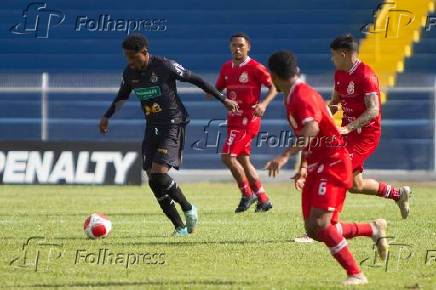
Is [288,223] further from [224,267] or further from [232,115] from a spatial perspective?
[224,267]

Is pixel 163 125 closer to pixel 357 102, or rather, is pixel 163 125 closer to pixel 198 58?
pixel 357 102

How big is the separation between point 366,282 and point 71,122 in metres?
15.3

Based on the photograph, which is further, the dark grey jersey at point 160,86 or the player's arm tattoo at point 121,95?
the player's arm tattoo at point 121,95

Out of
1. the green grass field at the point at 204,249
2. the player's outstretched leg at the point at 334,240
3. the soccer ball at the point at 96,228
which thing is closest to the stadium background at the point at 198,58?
the green grass field at the point at 204,249

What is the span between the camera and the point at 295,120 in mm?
8414

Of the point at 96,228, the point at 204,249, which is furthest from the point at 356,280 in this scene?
the point at 96,228

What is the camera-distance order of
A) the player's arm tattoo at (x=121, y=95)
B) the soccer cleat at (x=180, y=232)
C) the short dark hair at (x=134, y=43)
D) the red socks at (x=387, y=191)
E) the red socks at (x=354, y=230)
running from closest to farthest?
the red socks at (x=354, y=230) → the short dark hair at (x=134, y=43) → the soccer cleat at (x=180, y=232) → the player's arm tattoo at (x=121, y=95) → the red socks at (x=387, y=191)

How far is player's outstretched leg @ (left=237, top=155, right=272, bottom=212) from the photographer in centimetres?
1530

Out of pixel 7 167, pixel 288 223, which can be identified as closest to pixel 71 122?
pixel 7 167

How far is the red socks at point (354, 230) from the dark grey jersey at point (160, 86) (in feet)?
11.5

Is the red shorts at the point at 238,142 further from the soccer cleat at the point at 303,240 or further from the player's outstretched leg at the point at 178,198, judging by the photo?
the soccer cleat at the point at 303,240

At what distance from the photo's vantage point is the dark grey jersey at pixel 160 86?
1202 cm

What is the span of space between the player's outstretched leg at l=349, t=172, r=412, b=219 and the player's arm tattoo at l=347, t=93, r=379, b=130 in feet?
3.27

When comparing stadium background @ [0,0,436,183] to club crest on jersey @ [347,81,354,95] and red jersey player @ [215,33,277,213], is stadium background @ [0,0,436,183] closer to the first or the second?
red jersey player @ [215,33,277,213]
